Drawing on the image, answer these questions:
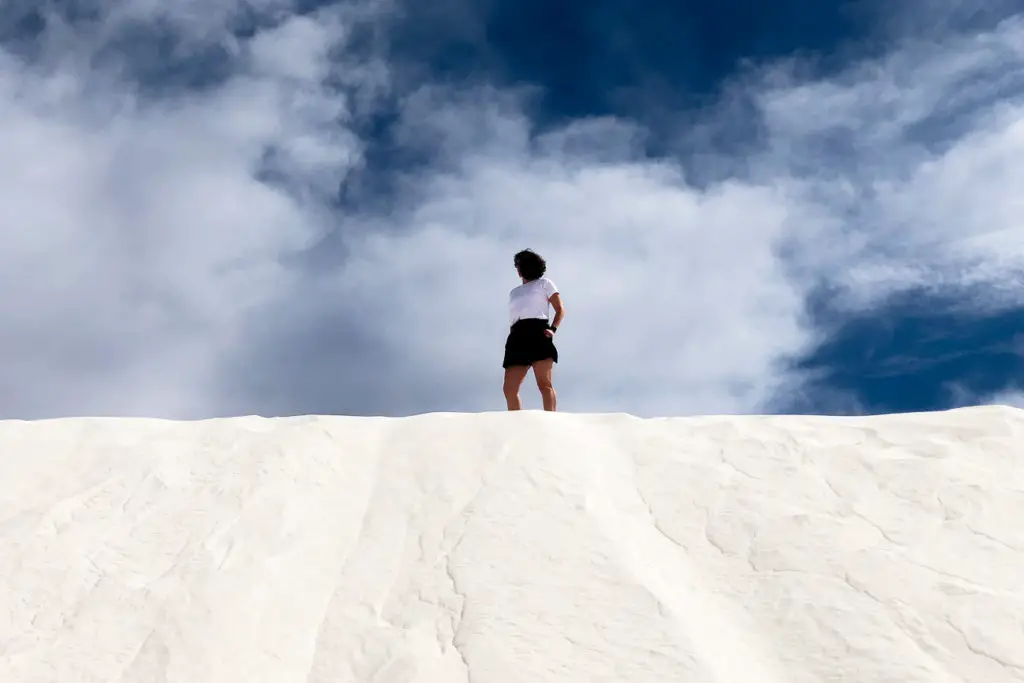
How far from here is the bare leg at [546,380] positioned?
5.11m

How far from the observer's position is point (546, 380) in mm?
5113

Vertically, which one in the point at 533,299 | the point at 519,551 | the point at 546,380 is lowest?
the point at 519,551

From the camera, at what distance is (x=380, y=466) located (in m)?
3.40

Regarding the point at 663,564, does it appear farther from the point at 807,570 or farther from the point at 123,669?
the point at 123,669

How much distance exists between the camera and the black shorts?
5.11 meters

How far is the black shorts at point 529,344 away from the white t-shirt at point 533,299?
1.5 inches

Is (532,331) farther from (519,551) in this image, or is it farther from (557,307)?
(519,551)

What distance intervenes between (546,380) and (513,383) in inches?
8.2

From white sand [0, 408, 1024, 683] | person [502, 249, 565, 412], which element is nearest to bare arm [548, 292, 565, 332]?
person [502, 249, 565, 412]

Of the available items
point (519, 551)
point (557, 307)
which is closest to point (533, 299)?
point (557, 307)

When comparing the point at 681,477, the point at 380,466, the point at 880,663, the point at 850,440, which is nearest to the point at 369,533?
the point at 380,466

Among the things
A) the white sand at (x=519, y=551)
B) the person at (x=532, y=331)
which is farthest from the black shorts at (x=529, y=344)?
the white sand at (x=519, y=551)

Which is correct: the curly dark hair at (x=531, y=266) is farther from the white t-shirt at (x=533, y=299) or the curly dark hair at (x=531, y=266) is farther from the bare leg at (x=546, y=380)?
the bare leg at (x=546, y=380)

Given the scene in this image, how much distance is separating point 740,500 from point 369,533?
130 cm
